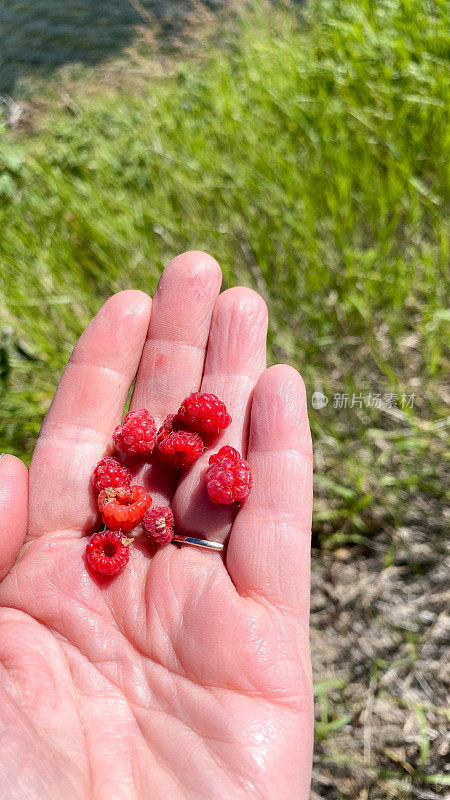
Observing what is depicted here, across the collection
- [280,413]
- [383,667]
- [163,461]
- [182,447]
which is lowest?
[383,667]

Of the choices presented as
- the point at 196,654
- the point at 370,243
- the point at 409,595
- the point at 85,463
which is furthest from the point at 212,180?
the point at 196,654

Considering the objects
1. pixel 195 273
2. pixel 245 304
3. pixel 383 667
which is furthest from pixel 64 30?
pixel 383 667

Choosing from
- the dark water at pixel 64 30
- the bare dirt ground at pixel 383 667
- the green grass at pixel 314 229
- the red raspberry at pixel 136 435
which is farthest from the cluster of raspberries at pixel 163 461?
the dark water at pixel 64 30

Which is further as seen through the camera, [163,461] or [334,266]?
[334,266]

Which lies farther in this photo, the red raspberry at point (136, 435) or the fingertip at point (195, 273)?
the fingertip at point (195, 273)

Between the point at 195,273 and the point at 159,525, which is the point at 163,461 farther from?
the point at 195,273

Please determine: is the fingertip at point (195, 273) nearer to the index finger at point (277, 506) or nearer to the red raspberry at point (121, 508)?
the index finger at point (277, 506)
